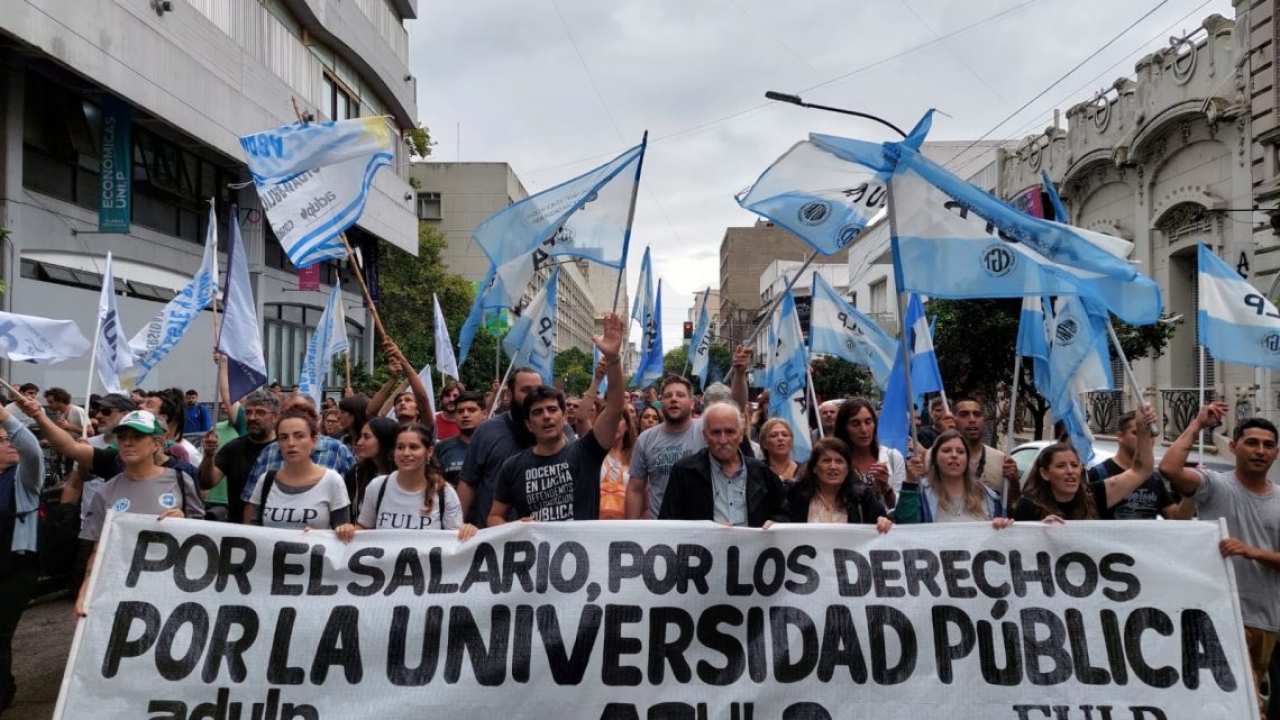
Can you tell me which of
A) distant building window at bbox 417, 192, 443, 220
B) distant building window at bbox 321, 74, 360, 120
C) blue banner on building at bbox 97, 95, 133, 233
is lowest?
blue banner on building at bbox 97, 95, 133, 233

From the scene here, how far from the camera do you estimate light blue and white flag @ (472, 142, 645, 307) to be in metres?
7.06

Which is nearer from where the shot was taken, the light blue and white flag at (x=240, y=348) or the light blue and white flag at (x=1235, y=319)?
the light blue and white flag at (x=1235, y=319)

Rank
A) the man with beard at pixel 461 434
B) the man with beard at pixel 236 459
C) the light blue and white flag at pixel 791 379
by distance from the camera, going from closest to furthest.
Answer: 1. the man with beard at pixel 236 459
2. the man with beard at pixel 461 434
3. the light blue and white flag at pixel 791 379

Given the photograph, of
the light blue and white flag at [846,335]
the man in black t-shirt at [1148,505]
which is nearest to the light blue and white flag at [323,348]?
the light blue and white flag at [846,335]

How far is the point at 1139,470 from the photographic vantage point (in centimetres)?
541

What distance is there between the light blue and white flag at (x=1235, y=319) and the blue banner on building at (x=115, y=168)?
15.2 m

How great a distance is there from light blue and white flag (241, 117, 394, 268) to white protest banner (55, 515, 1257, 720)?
3175 millimetres

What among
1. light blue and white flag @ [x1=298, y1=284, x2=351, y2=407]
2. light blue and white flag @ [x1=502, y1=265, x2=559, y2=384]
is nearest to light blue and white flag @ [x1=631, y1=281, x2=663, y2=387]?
light blue and white flag @ [x1=502, y1=265, x2=559, y2=384]

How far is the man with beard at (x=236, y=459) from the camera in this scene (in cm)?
576

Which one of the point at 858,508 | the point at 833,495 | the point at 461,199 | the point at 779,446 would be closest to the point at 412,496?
the point at 833,495

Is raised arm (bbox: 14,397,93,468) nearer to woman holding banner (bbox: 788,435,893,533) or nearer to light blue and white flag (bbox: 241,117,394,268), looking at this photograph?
light blue and white flag (bbox: 241,117,394,268)

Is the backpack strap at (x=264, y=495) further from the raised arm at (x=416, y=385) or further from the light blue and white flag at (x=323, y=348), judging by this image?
the light blue and white flag at (x=323, y=348)

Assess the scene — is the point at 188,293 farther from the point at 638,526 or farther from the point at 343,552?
the point at 638,526

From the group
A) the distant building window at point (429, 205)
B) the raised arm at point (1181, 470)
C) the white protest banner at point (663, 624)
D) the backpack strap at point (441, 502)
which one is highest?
the distant building window at point (429, 205)
